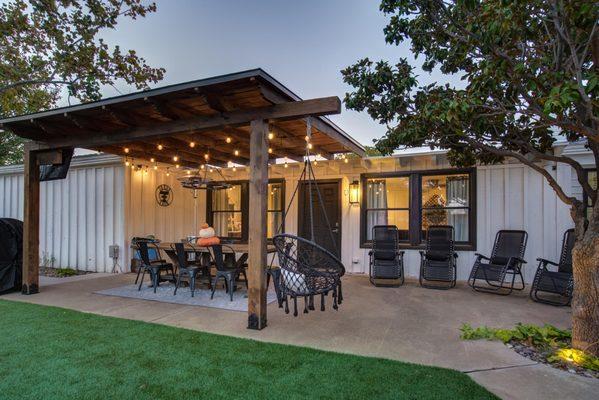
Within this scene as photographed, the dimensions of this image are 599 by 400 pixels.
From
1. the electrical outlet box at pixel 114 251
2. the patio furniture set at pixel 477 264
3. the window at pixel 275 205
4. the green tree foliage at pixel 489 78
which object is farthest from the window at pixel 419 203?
the electrical outlet box at pixel 114 251

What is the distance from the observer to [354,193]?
7.15 meters

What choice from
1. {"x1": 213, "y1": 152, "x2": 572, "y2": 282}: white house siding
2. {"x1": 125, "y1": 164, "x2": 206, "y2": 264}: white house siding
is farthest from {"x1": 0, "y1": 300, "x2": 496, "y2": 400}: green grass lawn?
{"x1": 213, "y1": 152, "x2": 572, "y2": 282}: white house siding

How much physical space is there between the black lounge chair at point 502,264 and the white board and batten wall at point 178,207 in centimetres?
34

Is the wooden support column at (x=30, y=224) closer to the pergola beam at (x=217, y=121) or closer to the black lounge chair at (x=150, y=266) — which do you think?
the pergola beam at (x=217, y=121)

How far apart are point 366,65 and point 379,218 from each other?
3.69m

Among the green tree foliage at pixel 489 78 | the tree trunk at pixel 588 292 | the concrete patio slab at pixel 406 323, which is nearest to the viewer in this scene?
the concrete patio slab at pixel 406 323

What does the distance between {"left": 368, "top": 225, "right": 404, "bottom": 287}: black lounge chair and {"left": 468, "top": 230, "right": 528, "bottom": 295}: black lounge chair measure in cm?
118

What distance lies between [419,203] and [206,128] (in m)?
4.47

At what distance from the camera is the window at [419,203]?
6359mm

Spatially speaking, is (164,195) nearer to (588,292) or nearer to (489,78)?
(489,78)

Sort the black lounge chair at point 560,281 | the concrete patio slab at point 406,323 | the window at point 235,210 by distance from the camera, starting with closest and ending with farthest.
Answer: the concrete patio slab at point 406,323 → the black lounge chair at point 560,281 → the window at point 235,210

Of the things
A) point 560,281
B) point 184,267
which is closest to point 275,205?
point 184,267

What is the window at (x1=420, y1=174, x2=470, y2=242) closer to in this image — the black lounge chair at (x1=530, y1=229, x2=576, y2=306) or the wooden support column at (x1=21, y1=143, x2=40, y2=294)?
the black lounge chair at (x1=530, y1=229, x2=576, y2=306)

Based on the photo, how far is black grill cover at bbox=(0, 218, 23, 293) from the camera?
17.5 feet
